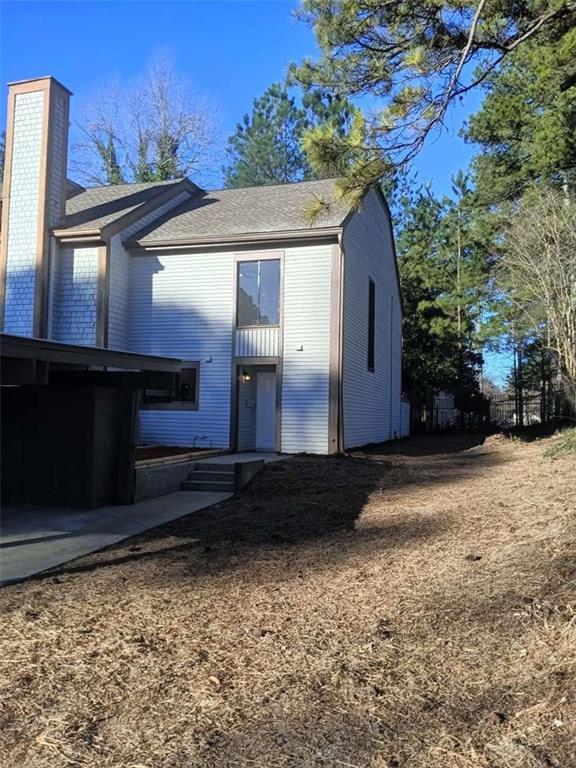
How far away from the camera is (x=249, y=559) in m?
6.00

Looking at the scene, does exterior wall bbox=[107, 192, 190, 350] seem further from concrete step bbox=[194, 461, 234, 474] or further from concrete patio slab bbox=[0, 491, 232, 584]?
concrete patio slab bbox=[0, 491, 232, 584]

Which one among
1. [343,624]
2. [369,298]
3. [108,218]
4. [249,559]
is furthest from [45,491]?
[369,298]

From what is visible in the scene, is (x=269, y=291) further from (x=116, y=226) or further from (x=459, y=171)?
(x=459, y=171)

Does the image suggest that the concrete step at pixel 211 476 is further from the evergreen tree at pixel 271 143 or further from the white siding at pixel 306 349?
the evergreen tree at pixel 271 143

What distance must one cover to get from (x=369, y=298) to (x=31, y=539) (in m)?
13.2

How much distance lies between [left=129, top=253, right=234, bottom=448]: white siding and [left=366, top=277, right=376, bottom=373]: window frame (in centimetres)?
475

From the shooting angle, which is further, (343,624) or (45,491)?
(45,491)

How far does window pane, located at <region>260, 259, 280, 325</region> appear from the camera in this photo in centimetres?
1502

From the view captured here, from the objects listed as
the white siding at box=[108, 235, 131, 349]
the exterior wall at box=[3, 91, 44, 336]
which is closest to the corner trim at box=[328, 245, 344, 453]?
the white siding at box=[108, 235, 131, 349]

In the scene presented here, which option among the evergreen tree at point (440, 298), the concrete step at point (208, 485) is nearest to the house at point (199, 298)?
the concrete step at point (208, 485)

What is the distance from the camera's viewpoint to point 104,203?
17312 millimetres

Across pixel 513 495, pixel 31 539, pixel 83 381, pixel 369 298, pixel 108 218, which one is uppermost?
pixel 108 218

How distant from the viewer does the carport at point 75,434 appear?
8781mm

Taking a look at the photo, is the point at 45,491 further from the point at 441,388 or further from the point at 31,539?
the point at 441,388
